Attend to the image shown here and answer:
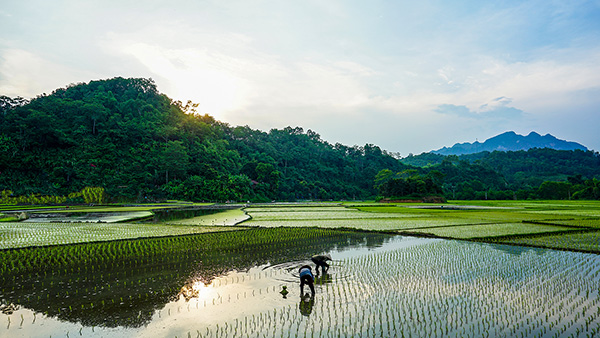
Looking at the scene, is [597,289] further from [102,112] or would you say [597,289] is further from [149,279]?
[102,112]

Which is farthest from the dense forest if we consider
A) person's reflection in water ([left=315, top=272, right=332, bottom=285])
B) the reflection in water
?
person's reflection in water ([left=315, top=272, right=332, bottom=285])

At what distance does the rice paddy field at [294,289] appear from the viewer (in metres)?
5.43

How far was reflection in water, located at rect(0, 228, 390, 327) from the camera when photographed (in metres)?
6.31

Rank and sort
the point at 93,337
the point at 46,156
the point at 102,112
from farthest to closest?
the point at 102,112, the point at 46,156, the point at 93,337

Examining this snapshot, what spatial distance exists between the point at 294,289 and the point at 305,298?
2.21 feet

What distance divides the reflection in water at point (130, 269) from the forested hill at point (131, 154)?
41.8 meters

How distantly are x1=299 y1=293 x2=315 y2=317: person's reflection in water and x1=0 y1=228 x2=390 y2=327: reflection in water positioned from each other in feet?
7.37

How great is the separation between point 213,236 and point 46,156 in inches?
1950

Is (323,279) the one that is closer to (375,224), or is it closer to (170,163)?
(375,224)

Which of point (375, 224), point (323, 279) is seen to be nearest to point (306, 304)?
point (323, 279)

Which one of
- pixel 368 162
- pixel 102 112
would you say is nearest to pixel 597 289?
pixel 102 112

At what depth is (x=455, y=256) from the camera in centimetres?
1087

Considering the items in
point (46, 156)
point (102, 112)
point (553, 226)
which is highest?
point (102, 112)

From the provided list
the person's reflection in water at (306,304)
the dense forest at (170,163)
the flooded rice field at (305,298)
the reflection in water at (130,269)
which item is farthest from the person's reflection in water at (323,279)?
the dense forest at (170,163)
